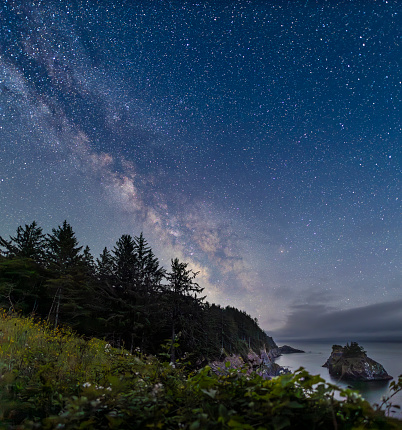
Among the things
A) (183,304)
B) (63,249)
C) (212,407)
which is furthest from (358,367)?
(212,407)

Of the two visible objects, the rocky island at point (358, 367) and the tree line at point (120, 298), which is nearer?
the tree line at point (120, 298)

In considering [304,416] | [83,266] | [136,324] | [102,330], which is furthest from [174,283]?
[304,416]

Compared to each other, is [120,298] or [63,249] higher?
[63,249]

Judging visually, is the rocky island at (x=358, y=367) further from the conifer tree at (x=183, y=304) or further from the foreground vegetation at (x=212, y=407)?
the foreground vegetation at (x=212, y=407)

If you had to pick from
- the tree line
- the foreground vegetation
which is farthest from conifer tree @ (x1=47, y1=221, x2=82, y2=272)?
the foreground vegetation

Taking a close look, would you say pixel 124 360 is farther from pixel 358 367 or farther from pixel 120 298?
pixel 358 367

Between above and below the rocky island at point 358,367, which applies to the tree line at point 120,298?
above

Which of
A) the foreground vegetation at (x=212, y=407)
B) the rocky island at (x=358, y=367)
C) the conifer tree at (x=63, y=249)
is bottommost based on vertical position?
the rocky island at (x=358, y=367)

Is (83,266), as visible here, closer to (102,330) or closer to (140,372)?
(102,330)

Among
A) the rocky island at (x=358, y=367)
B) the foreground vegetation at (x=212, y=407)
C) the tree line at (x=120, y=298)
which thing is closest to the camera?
the foreground vegetation at (x=212, y=407)

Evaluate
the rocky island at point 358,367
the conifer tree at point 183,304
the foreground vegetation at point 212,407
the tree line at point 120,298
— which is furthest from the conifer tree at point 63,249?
the rocky island at point 358,367

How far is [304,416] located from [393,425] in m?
0.52

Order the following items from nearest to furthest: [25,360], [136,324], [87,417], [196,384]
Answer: [87,417] < [196,384] < [25,360] < [136,324]

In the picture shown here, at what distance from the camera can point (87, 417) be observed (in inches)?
75.1
